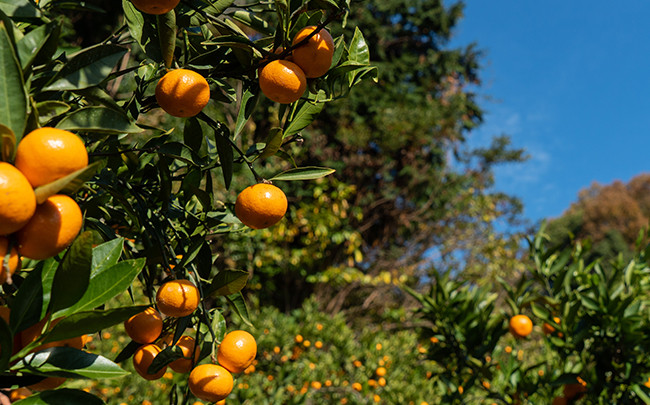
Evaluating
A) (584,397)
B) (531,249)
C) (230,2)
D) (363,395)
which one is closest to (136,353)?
(230,2)

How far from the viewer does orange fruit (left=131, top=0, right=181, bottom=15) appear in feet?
1.76

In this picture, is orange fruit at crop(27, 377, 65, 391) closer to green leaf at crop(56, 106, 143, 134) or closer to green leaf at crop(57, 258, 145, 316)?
green leaf at crop(57, 258, 145, 316)

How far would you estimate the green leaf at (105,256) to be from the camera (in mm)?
535

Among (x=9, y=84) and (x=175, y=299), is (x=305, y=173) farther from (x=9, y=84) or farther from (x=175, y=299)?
(x=9, y=84)

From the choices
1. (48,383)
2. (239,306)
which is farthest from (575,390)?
(48,383)

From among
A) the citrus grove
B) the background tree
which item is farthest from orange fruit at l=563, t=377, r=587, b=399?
the background tree

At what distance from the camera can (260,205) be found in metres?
0.66

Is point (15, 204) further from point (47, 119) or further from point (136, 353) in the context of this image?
point (136, 353)

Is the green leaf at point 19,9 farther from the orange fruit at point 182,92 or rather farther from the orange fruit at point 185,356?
the orange fruit at point 185,356

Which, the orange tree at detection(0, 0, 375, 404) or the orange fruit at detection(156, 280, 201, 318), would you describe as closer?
the orange tree at detection(0, 0, 375, 404)

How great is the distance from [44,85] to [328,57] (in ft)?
1.16

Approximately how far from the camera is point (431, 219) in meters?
5.88

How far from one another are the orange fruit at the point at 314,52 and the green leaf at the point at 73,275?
36cm

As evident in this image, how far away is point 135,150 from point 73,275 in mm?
197
